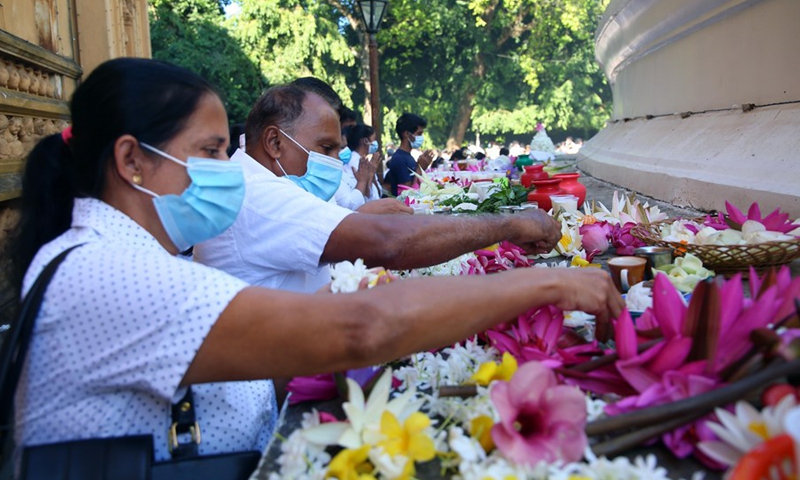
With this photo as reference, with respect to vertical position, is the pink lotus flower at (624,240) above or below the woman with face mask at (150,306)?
below

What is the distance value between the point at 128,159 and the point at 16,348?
0.53 meters

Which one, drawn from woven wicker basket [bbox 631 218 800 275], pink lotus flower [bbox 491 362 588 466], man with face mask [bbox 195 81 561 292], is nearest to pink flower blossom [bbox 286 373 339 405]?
pink lotus flower [bbox 491 362 588 466]

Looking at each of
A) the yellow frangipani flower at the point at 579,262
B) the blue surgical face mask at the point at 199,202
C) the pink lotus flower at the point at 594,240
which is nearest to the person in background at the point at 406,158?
the pink lotus flower at the point at 594,240

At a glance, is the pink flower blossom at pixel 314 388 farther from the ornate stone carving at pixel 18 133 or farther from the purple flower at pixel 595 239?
the ornate stone carving at pixel 18 133

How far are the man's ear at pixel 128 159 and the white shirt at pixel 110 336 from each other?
8.4 inches

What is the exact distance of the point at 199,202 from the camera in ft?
5.64

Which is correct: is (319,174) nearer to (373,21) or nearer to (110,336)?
(110,336)

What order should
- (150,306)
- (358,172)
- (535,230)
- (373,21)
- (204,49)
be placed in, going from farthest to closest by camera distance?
(204,49) → (373,21) → (358,172) → (535,230) → (150,306)

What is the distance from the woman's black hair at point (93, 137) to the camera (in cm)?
157

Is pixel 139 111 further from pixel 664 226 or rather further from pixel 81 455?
pixel 664 226

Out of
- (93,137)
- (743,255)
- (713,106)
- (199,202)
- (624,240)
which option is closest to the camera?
(93,137)

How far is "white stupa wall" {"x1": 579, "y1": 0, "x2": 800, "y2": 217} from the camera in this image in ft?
10.2

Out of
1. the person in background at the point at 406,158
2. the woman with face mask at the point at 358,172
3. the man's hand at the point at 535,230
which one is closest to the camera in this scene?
the man's hand at the point at 535,230

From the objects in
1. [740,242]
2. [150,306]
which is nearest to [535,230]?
[740,242]
